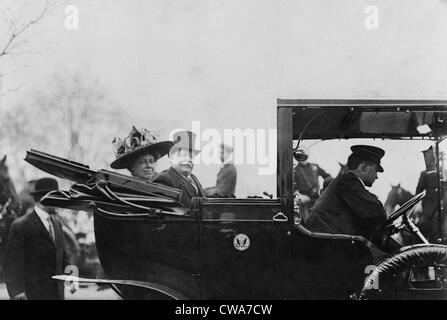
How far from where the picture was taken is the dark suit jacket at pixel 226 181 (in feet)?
13.8

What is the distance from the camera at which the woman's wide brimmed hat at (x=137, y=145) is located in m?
4.21

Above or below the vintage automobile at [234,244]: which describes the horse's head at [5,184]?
above

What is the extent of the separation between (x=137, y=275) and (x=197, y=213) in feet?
1.86

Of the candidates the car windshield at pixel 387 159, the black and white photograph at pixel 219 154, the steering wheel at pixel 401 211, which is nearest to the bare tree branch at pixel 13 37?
the black and white photograph at pixel 219 154

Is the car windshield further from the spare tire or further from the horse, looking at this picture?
the horse

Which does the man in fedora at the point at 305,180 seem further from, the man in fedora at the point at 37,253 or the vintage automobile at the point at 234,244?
the man in fedora at the point at 37,253

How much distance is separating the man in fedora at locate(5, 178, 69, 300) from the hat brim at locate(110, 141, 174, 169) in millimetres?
431

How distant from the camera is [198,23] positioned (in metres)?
4.28

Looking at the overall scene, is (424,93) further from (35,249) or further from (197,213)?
(35,249)

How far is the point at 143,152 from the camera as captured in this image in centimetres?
422

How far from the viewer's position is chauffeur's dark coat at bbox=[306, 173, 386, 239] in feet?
13.9

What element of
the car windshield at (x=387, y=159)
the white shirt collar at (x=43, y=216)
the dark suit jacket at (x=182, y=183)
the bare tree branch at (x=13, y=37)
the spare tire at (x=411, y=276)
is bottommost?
the spare tire at (x=411, y=276)

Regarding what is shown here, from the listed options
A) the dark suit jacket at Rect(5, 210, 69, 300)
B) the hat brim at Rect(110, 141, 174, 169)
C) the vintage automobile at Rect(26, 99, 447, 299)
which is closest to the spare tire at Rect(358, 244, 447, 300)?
the vintage automobile at Rect(26, 99, 447, 299)

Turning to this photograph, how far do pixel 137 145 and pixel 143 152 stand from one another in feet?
0.20
